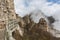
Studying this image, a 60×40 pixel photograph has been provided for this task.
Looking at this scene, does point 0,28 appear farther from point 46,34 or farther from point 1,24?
point 46,34

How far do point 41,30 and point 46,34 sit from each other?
145 cm

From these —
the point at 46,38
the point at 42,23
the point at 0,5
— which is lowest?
the point at 46,38

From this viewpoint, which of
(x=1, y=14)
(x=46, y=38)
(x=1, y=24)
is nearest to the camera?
(x=1, y=24)

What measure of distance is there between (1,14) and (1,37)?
3.61 feet

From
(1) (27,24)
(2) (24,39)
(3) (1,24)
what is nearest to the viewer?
(3) (1,24)

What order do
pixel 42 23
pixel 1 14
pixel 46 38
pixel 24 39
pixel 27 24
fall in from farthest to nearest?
pixel 27 24 < pixel 42 23 < pixel 46 38 < pixel 24 39 < pixel 1 14

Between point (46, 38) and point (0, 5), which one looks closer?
point (0, 5)

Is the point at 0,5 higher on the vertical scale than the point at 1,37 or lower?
higher

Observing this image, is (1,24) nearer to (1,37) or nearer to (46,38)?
(1,37)

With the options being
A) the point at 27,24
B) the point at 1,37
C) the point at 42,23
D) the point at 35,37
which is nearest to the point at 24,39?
the point at 35,37

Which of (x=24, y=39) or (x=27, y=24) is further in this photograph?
(x=27, y=24)

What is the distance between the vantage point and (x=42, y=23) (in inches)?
1249

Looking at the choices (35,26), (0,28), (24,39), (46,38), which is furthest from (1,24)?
(35,26)

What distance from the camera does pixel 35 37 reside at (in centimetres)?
3003
